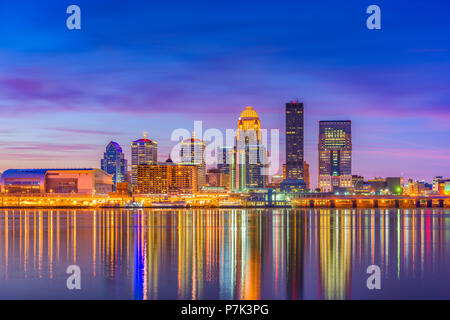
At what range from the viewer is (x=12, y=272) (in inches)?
1387

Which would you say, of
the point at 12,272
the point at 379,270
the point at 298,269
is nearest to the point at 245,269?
the point at 298,269

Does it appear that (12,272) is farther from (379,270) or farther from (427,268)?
(427,268)

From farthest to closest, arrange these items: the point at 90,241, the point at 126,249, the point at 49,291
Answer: the point at 90,241
the point at 126,249
the point at 49,291

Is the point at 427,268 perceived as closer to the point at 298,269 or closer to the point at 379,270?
the point at 379,270
